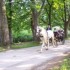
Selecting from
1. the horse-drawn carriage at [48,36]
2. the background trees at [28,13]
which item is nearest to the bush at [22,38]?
the background trees at [28,13]

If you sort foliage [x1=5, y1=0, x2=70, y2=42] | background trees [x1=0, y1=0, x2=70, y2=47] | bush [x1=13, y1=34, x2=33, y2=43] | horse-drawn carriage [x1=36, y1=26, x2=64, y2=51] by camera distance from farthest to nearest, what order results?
bush [x1=13, y1=34, x2=33, y2=43]
foliage [x1=5, y1=0, x2=70, y2=42]
background trees [x1=0, y1=0, x2=70, y2=47]
horse-drawn carriage [x1=36, y1=26, x2=64, y2=51]

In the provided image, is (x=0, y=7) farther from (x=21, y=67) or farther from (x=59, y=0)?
(x=59, y=0)

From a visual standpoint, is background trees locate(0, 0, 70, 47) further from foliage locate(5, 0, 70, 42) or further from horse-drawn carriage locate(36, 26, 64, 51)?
horse-drawn carriage locate(36, 26, 64, 51)

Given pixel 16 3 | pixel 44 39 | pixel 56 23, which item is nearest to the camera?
pixel 44 39

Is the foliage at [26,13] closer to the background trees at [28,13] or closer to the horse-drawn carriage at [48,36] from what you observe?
the background trees at [28,13]

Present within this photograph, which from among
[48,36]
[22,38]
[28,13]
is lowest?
[22,38]

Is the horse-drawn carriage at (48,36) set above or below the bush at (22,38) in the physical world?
above

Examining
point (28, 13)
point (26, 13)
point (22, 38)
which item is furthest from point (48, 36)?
point (22, 38)

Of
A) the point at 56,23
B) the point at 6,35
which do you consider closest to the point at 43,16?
the point at 56,23

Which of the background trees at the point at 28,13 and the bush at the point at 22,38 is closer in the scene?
the background trees at the point at 28,13

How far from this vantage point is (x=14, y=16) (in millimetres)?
39062

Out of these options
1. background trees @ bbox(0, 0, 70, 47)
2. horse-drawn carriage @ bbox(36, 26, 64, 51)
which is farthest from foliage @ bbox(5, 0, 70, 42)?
horse-drawn carriage @ bbox(36, 26, 64, 51)

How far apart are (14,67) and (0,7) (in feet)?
33.0

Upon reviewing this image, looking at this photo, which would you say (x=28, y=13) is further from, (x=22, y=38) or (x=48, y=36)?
(x=48, y=36)
